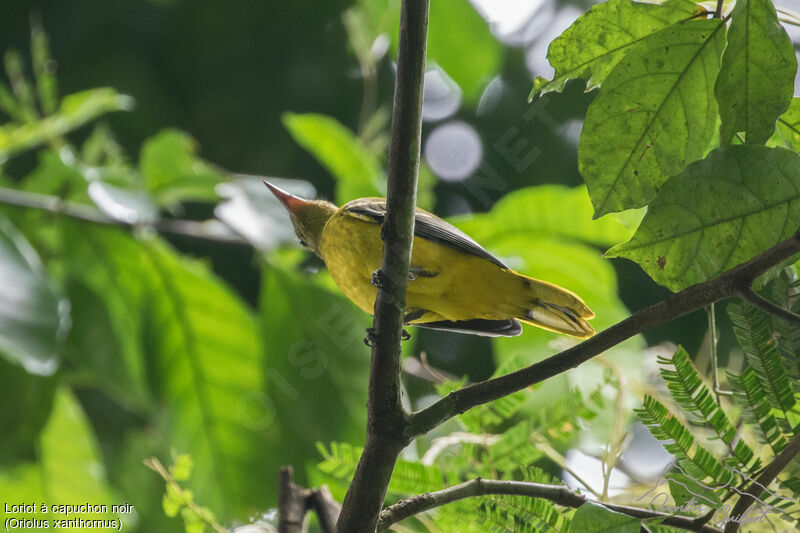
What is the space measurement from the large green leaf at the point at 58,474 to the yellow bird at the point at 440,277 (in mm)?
1355

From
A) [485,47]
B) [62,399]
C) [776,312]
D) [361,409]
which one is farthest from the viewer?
[485,47]

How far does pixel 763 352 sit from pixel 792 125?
31 centimetres

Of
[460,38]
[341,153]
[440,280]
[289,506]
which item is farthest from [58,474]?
[460,38]

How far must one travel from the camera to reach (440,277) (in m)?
1.99

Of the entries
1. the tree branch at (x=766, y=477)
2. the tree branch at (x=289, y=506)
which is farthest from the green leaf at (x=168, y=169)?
the tree branch at (x=766, y=477)

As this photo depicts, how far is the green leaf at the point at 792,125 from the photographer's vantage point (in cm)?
102

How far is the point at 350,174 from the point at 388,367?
5.11 ft

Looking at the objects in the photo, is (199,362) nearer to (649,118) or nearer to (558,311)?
(558,311)

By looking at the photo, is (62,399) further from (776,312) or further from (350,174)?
(776,312)

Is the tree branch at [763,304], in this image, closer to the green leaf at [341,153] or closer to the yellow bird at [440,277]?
the yellow bird at [440,277]

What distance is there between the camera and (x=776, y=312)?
33.4 inches

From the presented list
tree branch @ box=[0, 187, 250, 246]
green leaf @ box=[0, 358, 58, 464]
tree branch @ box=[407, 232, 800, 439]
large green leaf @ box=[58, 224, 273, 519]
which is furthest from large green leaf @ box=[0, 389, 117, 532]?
tree branch @ box=[407, 232, 800, 439]

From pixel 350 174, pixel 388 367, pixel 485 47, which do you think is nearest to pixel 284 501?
pixel 388 367

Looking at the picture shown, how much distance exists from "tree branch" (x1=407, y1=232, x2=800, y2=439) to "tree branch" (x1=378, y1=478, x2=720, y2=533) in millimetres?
117
